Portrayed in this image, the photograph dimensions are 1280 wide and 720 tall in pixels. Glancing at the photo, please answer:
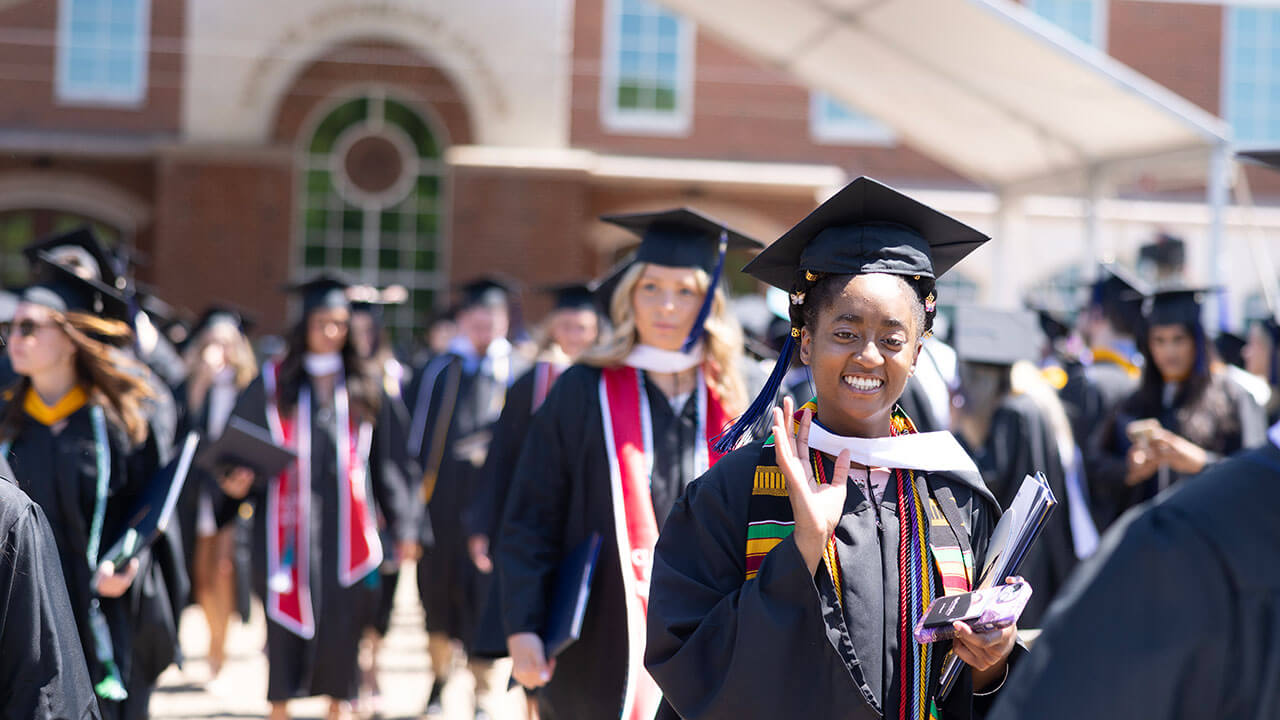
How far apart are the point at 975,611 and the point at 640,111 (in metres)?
17.7

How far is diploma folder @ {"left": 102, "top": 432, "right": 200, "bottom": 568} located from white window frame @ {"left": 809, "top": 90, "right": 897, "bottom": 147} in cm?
1579

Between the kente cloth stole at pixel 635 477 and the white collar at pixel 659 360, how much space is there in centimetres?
5

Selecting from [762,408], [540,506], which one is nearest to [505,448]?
[540,506]

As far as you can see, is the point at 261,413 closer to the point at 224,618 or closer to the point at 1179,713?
the point at 224,618

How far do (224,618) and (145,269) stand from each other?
Result: 11204 millimetres

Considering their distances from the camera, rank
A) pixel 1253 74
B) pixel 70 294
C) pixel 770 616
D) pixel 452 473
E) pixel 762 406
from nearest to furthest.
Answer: pixel 770 616 → pixel 762 406 → pixel 70 294 → pixel 452 473 → pixel 1253 74

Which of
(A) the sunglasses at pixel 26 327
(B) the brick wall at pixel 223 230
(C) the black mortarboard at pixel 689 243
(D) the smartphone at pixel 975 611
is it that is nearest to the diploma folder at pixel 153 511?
(A) the sunglasses at pixel 26 327

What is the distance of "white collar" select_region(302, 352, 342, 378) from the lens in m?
6.46

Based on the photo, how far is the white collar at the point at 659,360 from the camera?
4.11 m

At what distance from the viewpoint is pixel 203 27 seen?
17.2 metres

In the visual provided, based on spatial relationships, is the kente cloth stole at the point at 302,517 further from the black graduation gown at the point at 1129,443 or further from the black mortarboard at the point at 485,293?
the black graduation gown at the point at 1129,443

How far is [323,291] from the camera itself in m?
6.67

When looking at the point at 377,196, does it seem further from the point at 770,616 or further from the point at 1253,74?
the point at 770,616

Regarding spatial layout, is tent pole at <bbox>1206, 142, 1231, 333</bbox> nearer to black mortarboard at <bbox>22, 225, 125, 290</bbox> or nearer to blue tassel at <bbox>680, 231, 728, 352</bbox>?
blue tassel at <bbox>680, 231, 728, 352</bbox>
